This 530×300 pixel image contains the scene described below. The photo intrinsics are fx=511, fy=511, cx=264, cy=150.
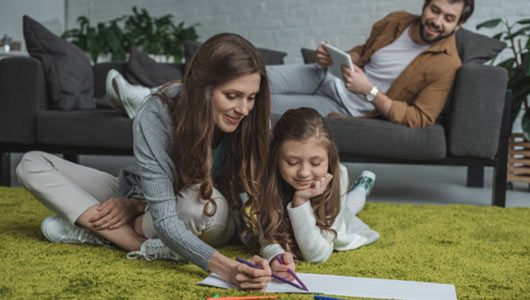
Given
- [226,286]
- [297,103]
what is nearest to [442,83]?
[297,103]

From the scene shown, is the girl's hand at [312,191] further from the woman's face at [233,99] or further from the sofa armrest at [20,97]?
the sofa armrest at [20,97]

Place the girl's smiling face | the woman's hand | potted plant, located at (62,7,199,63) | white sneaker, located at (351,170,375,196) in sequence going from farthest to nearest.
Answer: potted plant, located at (62,7,199,63)
white sneaker, located at (351,170,375,196)
the woman's hand
the girl's smiling face

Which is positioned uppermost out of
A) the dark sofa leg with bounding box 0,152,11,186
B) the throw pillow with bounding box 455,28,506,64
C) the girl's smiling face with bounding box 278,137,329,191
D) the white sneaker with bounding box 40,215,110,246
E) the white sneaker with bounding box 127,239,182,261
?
the throw pillow with bounding box 455,28,506,64

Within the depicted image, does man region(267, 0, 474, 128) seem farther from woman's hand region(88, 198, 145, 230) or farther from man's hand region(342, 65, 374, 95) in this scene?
woman's hand region(88, 198, 145, 230)

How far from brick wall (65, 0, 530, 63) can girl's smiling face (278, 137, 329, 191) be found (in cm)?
268

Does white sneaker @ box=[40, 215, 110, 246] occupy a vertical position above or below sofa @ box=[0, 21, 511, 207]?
below

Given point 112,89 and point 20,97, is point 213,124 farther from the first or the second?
point 20,97

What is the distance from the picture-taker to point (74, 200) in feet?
4.43

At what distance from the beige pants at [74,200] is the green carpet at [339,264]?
0.09 m

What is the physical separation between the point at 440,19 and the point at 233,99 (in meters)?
1.44

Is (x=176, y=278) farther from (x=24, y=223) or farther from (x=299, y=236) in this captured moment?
(x=24, y=223)

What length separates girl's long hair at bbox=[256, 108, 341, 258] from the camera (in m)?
1.25

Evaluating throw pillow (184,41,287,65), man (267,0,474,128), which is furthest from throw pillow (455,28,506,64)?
throw pillow (184,41,287,65)

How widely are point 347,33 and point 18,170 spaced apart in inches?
118
